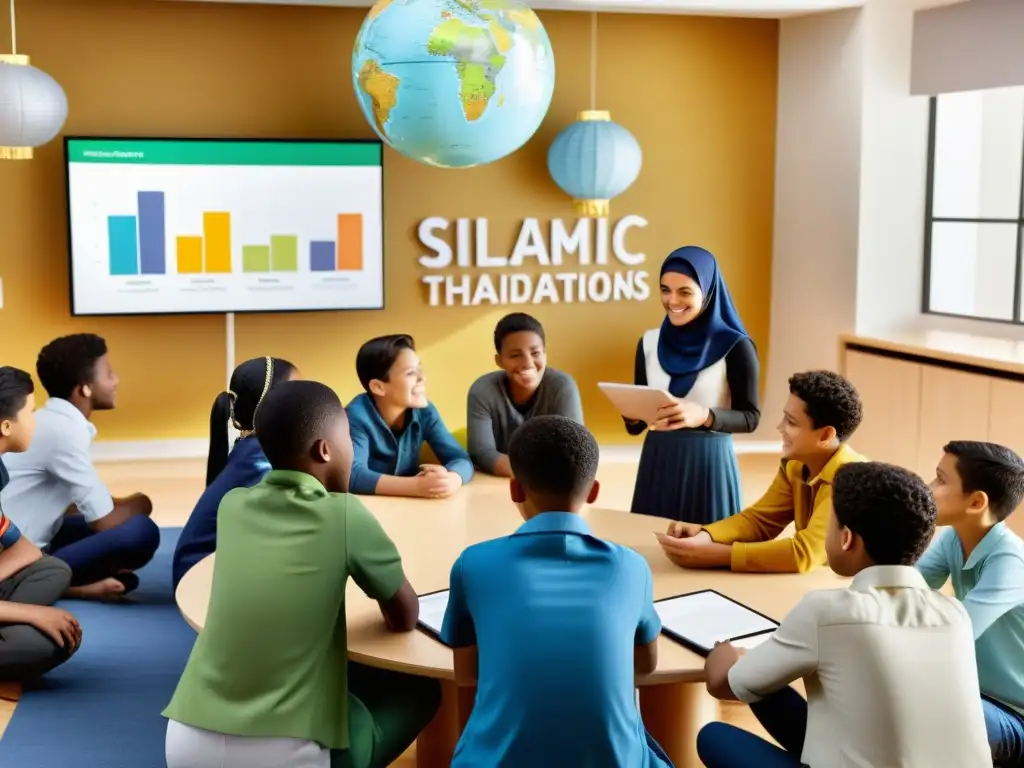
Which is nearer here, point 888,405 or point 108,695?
point 108,695

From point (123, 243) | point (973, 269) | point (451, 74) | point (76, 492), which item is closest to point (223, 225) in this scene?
point (123, 243)

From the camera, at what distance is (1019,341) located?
223 inches

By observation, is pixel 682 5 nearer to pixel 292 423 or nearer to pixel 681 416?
pixel 681 416

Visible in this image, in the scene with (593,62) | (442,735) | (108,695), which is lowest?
(108,695)

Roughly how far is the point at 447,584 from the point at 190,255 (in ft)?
12.8

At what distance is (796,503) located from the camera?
2896 mm

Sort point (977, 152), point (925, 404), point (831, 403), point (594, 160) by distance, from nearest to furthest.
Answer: point (831, 403), point (925, 404), point (594, 160), point (977, 152)

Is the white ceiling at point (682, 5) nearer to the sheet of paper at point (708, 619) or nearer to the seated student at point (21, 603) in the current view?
the seated student at point (21, 603)

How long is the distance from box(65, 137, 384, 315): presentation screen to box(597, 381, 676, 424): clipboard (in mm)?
3007

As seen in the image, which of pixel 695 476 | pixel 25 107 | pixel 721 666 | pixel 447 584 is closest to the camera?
pixel 721 666

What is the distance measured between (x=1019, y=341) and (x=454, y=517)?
3586mm

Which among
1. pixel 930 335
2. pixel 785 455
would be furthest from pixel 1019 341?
pixel 785 455

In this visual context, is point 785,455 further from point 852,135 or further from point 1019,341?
point 852,135

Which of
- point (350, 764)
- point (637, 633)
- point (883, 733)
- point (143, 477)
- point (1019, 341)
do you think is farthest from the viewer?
point (143, 477)
